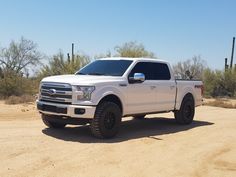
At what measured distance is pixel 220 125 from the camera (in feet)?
50.3

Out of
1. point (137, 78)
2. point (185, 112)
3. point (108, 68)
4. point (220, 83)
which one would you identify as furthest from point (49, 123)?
point (220, 83)

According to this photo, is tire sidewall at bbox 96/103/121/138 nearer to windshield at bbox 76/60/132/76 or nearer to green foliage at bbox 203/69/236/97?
windshield at bbox 76/60/132/76

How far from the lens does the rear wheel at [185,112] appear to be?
15.1 m

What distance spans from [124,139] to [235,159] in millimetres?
2971

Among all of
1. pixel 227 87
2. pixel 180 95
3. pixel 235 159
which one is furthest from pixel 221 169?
pixel 227 87

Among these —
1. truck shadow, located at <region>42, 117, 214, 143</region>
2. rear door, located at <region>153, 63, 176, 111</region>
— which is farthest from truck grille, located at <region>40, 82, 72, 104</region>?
rear door, located at <region>153, 63, 176, 111</region>

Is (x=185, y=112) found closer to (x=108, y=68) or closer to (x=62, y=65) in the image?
(x=108, y=68)

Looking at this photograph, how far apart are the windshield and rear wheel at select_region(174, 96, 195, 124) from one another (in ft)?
9.74

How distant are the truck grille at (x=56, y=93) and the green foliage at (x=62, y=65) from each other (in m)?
17.6

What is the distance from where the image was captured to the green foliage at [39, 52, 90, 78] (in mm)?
30391

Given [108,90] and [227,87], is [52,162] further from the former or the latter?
[227,87]

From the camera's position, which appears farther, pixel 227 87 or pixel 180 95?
pixel 227 87

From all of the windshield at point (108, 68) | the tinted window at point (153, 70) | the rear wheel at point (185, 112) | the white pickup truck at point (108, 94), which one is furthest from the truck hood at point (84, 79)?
the rear wheel at point (185, 112)

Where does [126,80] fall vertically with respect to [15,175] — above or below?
above
